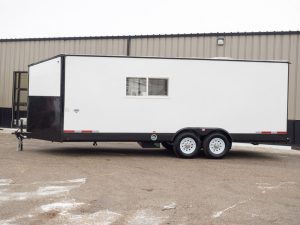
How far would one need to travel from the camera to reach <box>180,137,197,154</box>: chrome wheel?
583 inches

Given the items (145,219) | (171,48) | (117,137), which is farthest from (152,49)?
(145,219)

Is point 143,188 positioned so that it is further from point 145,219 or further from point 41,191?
point 145,219

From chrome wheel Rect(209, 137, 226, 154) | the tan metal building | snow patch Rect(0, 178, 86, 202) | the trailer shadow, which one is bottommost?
snow patch Rect(0, 178, 86, 202)

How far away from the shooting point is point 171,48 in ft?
70.2

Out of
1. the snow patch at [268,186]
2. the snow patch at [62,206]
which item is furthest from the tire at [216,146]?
the snow patch at [62,206]

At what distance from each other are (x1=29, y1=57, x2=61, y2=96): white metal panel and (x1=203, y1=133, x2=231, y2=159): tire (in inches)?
184

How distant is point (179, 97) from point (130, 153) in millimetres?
2569

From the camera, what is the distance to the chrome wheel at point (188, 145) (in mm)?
14812

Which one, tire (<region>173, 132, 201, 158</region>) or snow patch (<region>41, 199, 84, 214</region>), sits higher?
tire (<region>173, 132, 201, 158</region>)

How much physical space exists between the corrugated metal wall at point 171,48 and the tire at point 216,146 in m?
5.48

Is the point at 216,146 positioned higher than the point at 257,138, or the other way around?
the point at 257,138

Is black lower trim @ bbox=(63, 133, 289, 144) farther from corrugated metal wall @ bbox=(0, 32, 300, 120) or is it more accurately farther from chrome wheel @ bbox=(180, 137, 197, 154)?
corrugated metal wall @ bbox=(0, 32, 300, 120)

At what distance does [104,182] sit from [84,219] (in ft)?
10.1

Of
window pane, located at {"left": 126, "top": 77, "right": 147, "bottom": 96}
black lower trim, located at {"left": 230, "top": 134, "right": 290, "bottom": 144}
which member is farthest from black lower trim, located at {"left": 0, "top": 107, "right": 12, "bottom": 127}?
black lower trim, located at {"left": 230, "top": 134, "right": 290, "bottom": 144}
